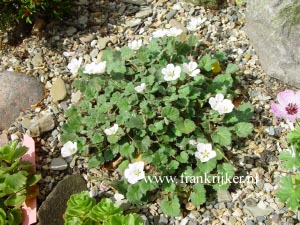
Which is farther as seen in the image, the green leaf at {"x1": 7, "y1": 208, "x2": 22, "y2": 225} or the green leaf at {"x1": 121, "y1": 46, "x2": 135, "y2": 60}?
the green leaf at {"x1": 121, "y1": 46, "x2": 135, "y2": 60}

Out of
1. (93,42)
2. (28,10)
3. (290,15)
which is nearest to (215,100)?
(290,15)

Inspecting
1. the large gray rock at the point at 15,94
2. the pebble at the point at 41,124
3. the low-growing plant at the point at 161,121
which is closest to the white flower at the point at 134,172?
the low-growing plant at the point at 161,121

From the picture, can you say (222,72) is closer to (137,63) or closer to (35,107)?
(137,63)

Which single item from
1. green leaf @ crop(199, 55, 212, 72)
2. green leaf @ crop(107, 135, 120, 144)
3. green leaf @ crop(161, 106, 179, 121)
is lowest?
green leaf @ crop(107, 135, 120, 144)

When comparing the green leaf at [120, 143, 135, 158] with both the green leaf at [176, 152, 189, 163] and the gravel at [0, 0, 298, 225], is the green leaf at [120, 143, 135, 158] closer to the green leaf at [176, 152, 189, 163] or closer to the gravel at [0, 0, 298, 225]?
the gravel at [0, 0, 298, 225]

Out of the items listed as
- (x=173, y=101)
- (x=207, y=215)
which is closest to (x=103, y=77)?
(x=173, y=101)

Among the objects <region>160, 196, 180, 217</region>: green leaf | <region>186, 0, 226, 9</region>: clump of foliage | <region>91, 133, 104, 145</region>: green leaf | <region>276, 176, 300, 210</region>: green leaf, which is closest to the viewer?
<region>276, 176, 300, 210</region>: green leaf

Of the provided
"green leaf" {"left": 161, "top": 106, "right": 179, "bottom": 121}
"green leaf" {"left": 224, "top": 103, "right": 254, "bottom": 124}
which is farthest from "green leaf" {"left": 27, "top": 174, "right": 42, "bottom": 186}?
"green leaf" {"left": 224, "top": 103, "right": 254, "bottom": 124}

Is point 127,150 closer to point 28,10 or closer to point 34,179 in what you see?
point 34,179
